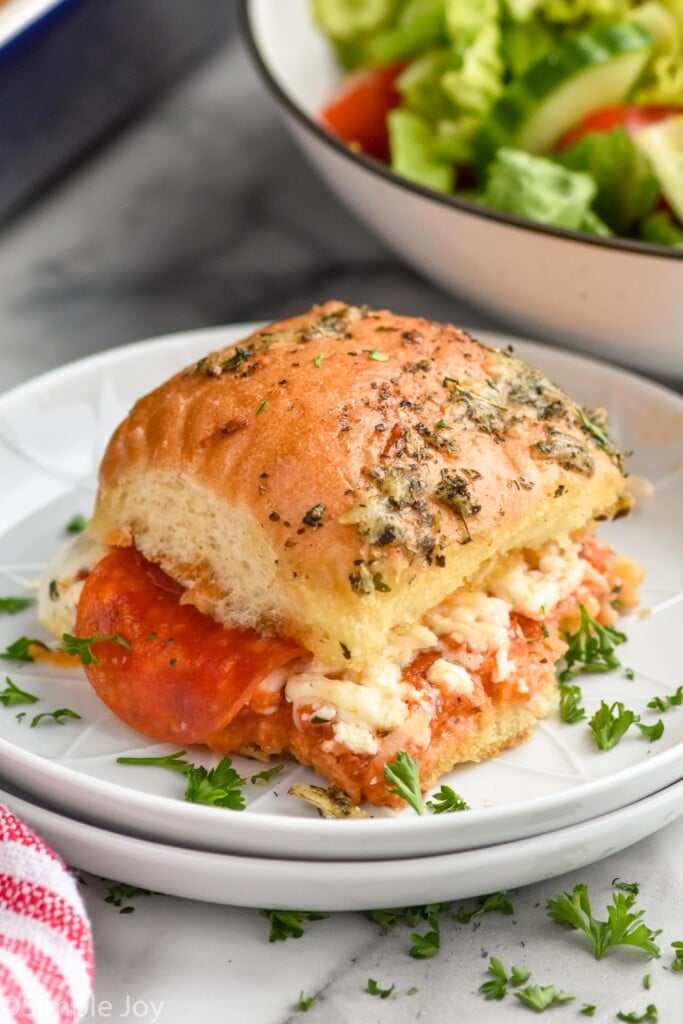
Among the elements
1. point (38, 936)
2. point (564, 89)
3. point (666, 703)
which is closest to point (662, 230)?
point (564, 89)

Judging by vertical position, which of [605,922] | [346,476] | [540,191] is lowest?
[605,922]

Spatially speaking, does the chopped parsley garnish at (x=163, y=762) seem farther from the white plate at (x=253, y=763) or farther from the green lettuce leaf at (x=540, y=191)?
the green lettuce leaf at (x=540, y=191)

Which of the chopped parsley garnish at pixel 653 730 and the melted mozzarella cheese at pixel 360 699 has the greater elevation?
the melted mozzarella cheese at pixel 360 699

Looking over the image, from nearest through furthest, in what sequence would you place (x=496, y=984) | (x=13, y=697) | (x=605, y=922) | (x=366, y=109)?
(x=496, y=984) → (x=605, y=922) → (x=13, y=697) → (x=366, y=109)

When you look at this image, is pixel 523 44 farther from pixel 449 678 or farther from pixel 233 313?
pixel 449 678

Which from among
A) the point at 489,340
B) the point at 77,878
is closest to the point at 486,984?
the point at 77,878

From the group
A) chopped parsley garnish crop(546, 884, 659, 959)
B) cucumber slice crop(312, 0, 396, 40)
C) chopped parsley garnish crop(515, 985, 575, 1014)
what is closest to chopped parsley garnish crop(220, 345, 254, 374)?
chopped parsley garnish crop(546, 884, 659, 959)

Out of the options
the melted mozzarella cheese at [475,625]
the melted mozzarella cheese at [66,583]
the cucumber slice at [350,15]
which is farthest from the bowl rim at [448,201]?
the melted mozzarella cheese at [66,583]

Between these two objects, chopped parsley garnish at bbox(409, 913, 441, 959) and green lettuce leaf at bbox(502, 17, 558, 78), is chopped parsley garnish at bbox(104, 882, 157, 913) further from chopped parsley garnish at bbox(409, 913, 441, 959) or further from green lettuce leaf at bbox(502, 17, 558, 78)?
green lettuce leaf at bbox(502, 17, 558, 78)
